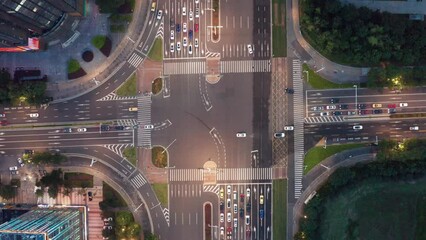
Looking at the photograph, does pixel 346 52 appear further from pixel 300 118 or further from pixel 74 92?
pixel 74 92

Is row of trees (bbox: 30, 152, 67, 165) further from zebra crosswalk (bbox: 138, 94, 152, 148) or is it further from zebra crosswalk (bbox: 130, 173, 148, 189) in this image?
zebra crosswalk (bbox: 138, 94, 152, 148)

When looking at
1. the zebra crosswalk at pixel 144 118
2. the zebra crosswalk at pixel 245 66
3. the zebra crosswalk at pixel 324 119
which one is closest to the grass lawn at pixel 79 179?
the zebra crosswalk at pixel 144 118

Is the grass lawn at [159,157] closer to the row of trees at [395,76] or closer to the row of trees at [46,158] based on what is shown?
the row of trees at [46,158]

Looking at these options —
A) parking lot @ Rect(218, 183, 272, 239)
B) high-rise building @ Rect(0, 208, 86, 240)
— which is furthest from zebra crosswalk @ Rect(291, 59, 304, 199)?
high-rise building @ Rect(0, 208, 86, 240)

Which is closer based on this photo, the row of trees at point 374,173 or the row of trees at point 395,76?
the row of trees at point 395,76

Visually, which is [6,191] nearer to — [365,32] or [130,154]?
[130,154]

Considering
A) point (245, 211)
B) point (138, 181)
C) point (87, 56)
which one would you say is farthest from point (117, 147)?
point (245, 211)

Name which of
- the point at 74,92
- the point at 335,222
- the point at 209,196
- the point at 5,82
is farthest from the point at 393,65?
the point at 5,82

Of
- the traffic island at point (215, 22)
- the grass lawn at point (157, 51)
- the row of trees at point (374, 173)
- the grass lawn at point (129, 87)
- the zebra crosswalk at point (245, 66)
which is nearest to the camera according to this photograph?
the row of trees at point (374, 173)

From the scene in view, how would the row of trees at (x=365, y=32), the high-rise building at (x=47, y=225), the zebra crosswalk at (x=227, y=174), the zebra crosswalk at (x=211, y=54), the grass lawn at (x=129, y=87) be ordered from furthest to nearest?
the grass lawn at (x=129, y=87) < the zebra crosswalk at (x=227, y=174) < the zebra crosswalk at (x=211, y=54) < the row of trees at (x=365, y=32) < the high-rise building at (x=47, y=225)
